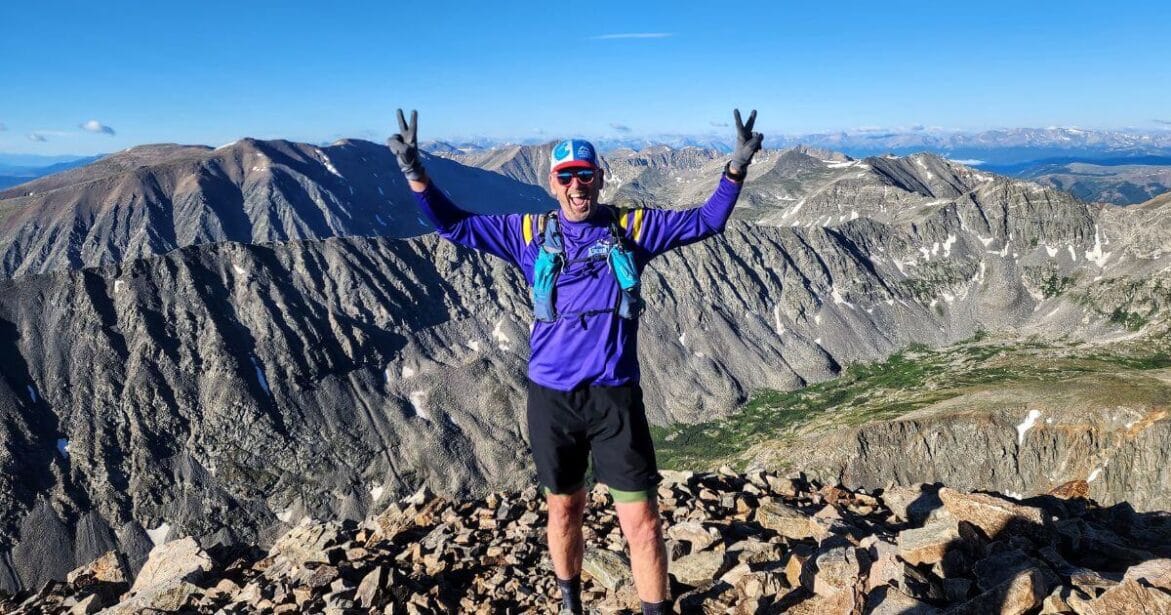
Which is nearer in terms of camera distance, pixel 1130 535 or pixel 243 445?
pixel 1130 535

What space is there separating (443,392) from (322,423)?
32.9 m

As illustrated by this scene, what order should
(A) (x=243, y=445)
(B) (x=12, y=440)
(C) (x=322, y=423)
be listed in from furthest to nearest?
1. (C) (x=322, y=423)
2. (A) (x=243, y=445)
3. (B) (x=12, y=440)

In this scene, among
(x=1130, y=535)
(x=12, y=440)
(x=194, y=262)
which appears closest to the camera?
(x=1130, y=535)

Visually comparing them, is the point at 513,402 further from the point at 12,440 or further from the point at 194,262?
the point at 12,440

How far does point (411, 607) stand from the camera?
44.5 feet

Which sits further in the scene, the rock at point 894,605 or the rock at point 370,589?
the rock at point 370,589

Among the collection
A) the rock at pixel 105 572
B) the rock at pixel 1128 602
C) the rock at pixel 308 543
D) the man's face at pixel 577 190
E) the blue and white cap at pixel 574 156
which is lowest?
the rock at pixel 105 572

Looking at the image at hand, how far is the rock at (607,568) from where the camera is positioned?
12.9 metres

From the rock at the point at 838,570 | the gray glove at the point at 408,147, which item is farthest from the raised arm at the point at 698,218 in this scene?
the rock at the point at 838,570

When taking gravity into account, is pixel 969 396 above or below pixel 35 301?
below

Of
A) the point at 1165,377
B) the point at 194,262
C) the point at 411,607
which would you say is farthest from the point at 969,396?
the point at 194,262

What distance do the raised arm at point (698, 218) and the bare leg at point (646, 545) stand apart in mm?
3667

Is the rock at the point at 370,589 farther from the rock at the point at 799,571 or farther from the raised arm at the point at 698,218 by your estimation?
the raised arm at the point at 698,218

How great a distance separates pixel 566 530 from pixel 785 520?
8607mm
